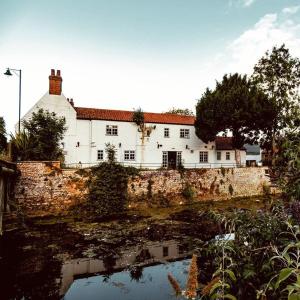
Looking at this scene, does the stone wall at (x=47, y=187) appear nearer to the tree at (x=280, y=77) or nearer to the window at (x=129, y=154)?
the window at (x=129, y=154)

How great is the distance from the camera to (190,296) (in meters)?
3.04

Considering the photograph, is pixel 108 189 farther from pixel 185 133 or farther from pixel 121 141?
pixel 185 133

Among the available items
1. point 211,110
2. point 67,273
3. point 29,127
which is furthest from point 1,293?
point 211,110

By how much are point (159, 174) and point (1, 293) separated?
15.0 m

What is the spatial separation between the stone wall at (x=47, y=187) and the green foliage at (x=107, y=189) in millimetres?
771

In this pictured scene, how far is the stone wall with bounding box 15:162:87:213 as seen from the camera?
17.0 meters

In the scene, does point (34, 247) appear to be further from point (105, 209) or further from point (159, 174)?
point (159, 174)

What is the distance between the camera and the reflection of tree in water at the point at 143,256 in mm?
10196

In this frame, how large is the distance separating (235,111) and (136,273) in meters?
22.2

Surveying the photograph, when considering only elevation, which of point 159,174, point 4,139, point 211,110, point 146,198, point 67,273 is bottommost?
point 67,273

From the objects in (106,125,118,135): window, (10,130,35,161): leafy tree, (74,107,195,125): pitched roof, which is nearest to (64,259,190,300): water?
(10,130,35,161): leafy tree

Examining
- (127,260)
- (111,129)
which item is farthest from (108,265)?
(111,129)

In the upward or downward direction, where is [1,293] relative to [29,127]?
downward

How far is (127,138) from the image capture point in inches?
1202
